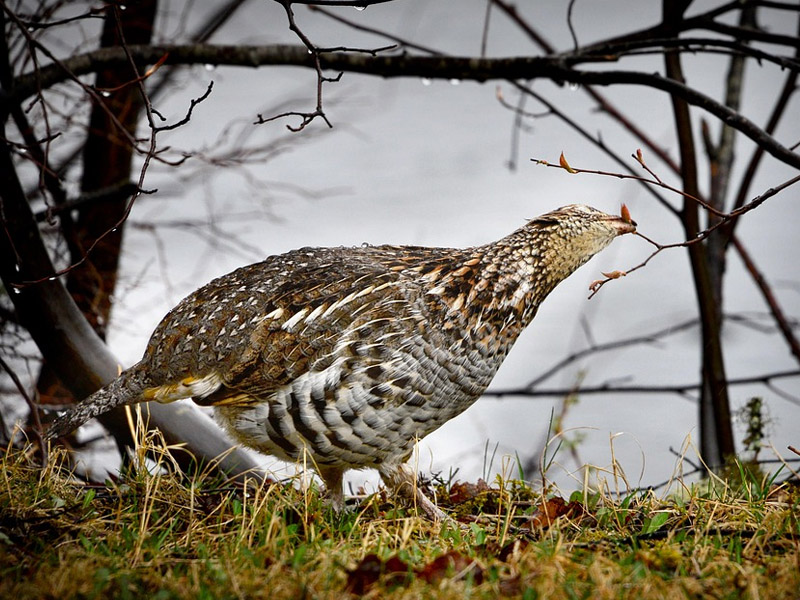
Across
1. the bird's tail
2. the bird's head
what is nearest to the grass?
the bird's tail

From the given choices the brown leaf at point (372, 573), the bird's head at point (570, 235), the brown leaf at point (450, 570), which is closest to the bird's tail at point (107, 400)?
the brown leaf at point (372, 573)

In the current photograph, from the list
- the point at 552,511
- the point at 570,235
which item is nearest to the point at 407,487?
the point at 552,511

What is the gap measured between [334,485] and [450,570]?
1123mm

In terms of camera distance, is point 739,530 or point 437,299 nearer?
point 739,530

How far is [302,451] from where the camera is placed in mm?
3096

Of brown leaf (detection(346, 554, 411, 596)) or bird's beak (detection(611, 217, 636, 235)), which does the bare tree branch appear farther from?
brown leaf (detection(346, 554, 411, 596))

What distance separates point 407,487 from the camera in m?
3.30

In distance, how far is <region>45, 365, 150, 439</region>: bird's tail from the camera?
10.5 feet

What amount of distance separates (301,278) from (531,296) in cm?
90

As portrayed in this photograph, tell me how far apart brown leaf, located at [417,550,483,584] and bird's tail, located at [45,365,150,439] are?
4.58 feet

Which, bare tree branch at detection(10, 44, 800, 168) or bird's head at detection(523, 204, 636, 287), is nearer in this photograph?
bird's head at detection(523, 204, 636, 287)

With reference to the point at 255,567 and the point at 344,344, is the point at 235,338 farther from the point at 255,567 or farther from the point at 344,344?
the point at 255,567

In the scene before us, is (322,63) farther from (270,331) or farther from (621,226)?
(621,226)

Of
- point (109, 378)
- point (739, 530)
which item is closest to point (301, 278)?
point (109, 378)
